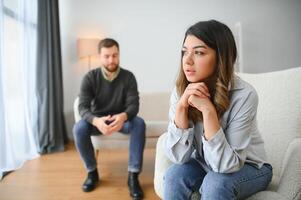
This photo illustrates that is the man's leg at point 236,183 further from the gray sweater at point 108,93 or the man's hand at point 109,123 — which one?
the gray sweater at point 108,93

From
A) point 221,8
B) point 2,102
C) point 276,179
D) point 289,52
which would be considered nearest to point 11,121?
point 2,102

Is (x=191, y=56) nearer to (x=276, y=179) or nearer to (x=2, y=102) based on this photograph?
(x=276, y=179)

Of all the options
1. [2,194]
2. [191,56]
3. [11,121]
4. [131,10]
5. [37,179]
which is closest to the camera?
[191,56]

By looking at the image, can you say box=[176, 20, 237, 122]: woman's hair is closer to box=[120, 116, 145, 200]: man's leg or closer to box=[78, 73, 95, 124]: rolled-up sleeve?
box=[120, 116, 145, 200]: man's leg

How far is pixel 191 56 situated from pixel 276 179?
0.70m

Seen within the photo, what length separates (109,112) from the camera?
218cm

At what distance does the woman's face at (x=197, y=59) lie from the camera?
39.5 inches

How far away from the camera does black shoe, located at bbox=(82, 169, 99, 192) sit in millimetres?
1908

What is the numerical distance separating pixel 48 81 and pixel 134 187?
1784mm

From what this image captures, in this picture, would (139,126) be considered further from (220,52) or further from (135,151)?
(220,52)

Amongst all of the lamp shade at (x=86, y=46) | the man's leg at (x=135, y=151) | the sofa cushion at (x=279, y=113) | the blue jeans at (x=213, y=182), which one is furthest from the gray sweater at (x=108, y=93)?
the lamp shade at (x=86, y=46)

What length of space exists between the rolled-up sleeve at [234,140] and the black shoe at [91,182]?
1.20m

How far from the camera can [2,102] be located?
6.97 ft

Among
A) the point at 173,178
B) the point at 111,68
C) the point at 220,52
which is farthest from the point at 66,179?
the point at 220,52
